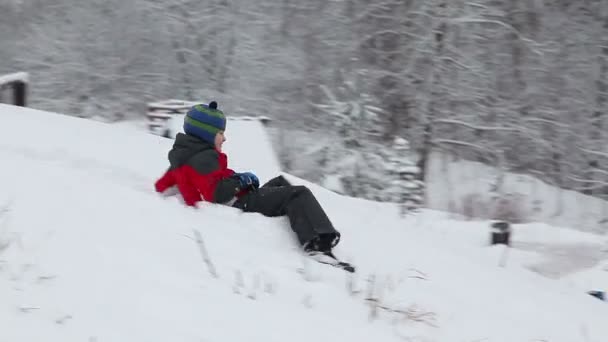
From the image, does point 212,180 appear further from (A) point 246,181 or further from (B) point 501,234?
(B) point 501,234

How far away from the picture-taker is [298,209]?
569 cm

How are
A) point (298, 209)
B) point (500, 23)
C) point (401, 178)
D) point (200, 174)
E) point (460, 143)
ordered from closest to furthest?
point (298, 209)
point (200, 174)
point (401, 178)
point (500, 23)
point (460, 143)

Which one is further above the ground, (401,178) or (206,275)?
(206,275)

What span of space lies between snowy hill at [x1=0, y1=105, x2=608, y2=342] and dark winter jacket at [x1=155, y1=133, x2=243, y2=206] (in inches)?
4.6

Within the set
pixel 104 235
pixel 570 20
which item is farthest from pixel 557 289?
pixel 570 20

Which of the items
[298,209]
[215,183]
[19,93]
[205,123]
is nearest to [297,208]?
[298,209]

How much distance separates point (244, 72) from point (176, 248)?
17432 mm

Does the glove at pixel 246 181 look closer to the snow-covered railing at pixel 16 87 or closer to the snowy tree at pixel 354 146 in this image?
the snow-covered railing at pixel 16 87

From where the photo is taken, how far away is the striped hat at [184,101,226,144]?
A: 598 cm

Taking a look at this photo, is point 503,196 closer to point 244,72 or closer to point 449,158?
point 449,158

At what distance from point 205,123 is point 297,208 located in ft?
3.08

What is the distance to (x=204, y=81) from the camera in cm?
2236

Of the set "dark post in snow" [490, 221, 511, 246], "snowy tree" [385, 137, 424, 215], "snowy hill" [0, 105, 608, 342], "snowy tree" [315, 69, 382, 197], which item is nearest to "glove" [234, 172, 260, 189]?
"snowy hill" [0, 105, 608, 342]

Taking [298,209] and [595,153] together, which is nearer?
[298,209]
